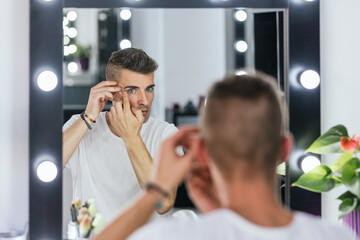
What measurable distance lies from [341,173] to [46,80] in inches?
28.1

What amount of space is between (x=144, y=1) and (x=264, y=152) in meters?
0.66

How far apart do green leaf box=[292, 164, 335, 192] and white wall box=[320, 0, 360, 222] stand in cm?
18

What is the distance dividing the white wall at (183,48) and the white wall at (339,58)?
0.92 ft

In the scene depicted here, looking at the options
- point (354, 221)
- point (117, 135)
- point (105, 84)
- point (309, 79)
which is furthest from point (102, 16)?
point (354, 221)

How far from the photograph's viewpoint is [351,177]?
100 cm

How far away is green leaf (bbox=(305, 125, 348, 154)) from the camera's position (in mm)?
1069

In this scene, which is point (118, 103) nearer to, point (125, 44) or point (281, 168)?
point (125, 44)

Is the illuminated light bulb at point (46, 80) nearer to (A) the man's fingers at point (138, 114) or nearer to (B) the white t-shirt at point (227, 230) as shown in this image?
(A) the man's fingers at point (138, 114)

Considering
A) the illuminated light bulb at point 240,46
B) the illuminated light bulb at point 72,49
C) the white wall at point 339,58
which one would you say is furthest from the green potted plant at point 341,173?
the illuminated light bulb at point 72,49

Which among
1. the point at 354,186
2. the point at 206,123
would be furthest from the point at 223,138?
the point at 354,186

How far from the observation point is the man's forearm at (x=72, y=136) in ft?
3.68

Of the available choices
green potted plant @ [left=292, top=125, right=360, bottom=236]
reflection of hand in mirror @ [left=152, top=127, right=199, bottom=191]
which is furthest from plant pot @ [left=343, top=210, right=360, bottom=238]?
reflection of hand in mirror @ [left=152, top=127, right=199, bottom=191]

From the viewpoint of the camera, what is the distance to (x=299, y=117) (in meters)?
1.18

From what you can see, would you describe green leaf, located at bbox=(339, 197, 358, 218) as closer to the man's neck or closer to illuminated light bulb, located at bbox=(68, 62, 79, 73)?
the man's neck
